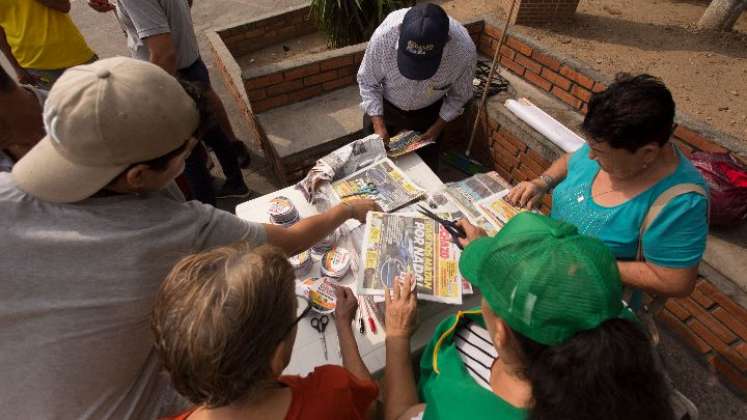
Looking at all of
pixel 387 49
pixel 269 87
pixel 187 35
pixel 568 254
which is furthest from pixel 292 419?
pixel 269 87

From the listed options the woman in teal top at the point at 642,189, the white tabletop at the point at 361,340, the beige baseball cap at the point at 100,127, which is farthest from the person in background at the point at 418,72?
the beige baseball cap at the point at 100,127

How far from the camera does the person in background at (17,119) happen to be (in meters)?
1.41

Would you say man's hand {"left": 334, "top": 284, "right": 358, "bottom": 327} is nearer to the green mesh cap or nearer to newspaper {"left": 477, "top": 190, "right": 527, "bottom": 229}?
the green mesh cap

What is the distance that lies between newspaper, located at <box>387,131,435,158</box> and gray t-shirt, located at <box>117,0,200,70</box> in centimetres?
154

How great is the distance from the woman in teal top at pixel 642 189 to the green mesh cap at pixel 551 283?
2.18 feet

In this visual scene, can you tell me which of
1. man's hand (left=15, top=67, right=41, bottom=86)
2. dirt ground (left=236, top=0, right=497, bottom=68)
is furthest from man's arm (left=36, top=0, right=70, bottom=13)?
dirt ground (left=236, top=0, right=497, bottom=68)

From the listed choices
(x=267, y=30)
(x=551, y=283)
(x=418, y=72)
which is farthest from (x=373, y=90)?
(x=267, y=30)

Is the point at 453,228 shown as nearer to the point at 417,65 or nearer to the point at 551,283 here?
the point at 551,283

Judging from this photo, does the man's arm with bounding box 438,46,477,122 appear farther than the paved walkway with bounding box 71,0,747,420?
Yes

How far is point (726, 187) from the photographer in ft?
Answer: 6.91

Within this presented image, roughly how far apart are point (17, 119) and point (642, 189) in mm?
2340

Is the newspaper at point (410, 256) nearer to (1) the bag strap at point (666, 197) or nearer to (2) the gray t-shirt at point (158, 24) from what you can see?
(1) the bag strap at point (666, 197)

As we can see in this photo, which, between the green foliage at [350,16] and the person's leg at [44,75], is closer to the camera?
the person's leg at [44,75]

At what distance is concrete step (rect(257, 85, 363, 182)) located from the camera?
122 inches
